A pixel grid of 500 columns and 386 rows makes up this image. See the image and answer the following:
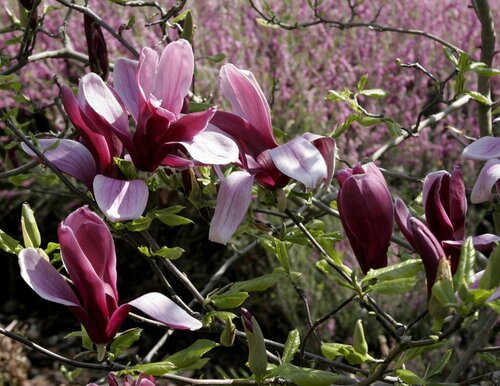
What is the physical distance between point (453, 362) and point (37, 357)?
192 centimetres

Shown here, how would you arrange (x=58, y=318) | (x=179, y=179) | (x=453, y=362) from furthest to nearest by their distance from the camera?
(x=58, y=318) → (x=453, y=362) → (x=179, y=179)

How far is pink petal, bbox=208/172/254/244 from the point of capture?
750 millimetres

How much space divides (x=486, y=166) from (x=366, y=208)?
14cm

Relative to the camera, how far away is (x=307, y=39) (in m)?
3.53

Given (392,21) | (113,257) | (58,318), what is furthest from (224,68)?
(58,318)

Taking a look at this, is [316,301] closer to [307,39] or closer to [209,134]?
[307,39]

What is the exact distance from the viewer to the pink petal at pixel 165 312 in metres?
0.72

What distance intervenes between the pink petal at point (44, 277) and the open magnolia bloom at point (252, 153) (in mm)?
149

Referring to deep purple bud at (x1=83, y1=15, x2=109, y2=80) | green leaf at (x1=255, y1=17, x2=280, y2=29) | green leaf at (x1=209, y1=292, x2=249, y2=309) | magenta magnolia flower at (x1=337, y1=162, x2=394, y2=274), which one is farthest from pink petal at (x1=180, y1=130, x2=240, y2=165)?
green leaf at (x1=255, y1=17, x2=280, y2=29)

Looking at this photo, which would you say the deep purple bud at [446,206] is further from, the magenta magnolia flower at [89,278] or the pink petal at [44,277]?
the pink petal at [44,277]

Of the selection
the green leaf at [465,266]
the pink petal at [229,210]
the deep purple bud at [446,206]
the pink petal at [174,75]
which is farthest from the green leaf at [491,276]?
the pink petal at [174,75]

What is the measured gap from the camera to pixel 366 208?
2.39 ft

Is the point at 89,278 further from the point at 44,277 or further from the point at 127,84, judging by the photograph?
the point at 127,84

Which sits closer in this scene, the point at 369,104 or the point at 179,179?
the point at 179,179
